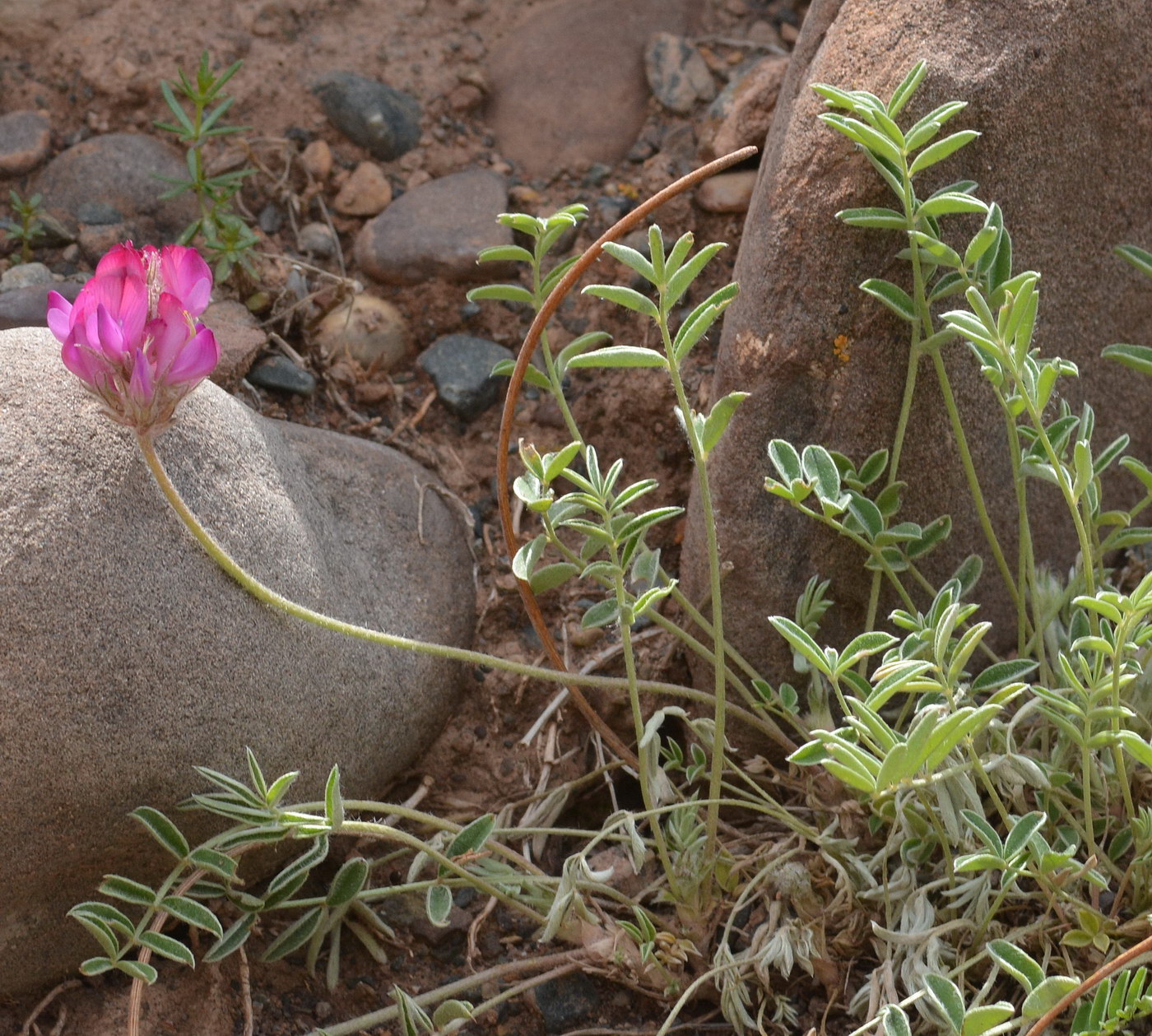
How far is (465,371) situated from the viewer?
232cm

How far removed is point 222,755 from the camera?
166 centimetres

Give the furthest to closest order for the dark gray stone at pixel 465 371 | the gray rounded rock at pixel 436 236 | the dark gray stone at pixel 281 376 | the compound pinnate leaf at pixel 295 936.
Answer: the gray rounded rock at pixel 436 236
the dark gray stone at pixel 465 371
the dark gray stone at pixel 281 376
the compound pinnate leaf at pixel 295 936

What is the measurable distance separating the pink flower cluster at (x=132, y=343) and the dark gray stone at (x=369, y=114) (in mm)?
1229

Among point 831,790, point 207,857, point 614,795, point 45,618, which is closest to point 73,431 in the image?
point 45,618

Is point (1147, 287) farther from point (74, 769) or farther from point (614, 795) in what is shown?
point (74, 769)

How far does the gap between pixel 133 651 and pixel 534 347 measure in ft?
2.12

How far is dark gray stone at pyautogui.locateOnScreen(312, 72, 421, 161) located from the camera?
2.61 meters

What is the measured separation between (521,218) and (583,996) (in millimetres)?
1017

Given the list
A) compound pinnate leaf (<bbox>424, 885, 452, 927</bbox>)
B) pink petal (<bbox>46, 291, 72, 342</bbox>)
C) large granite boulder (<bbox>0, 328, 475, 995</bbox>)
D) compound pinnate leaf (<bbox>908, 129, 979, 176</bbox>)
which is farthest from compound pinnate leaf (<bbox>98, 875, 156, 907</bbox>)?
compound pinnate leaf (<bbox>908, 129, 979, 176</bbox>)

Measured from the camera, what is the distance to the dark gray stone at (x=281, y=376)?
2.19 meters

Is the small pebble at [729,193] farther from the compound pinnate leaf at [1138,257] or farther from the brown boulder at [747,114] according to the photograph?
the compound pinnate leaf at [1138,257]

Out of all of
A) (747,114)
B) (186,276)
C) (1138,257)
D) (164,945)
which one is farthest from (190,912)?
(747,114)

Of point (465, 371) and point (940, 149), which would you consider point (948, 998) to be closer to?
point (940, 149)

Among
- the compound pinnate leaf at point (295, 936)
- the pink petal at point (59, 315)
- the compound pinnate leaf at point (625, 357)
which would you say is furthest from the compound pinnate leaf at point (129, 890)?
the compound pinnate leaf at point (625, 357)
